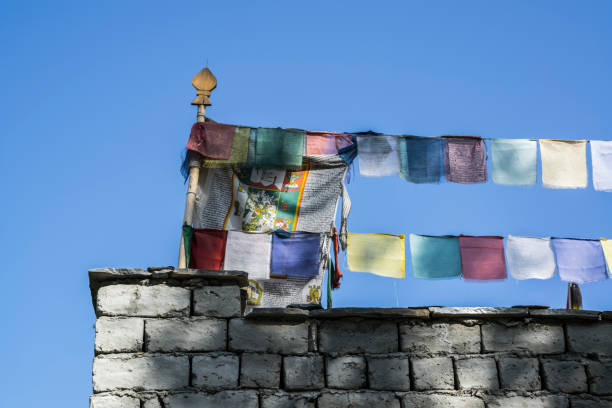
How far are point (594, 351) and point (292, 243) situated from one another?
2.88 m

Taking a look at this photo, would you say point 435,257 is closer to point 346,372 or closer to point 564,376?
point 564,376

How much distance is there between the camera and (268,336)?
624 centimetres

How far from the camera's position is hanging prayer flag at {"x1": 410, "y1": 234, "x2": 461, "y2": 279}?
793 cm

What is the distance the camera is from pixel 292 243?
7.85m

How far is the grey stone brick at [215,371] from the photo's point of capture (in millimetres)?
6027

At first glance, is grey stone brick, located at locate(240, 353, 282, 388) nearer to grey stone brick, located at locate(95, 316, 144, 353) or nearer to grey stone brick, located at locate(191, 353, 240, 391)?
grey stone brick, located at locate(191, 353, 240, 391)

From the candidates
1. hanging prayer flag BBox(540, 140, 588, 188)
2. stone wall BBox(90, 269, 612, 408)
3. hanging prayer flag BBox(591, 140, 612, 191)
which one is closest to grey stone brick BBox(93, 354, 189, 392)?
stone wall BBox(90, 269, 612, 408)

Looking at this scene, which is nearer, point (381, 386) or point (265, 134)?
point (381, 386)

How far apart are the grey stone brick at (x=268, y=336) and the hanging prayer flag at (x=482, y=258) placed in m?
2.26

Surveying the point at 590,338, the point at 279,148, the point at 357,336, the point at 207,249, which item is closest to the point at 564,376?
the point at 590,338

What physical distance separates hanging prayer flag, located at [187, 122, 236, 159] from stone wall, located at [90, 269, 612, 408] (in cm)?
206

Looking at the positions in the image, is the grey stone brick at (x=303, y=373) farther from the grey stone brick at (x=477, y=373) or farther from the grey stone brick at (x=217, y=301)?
the grey stone brick at (x=477, y=373)

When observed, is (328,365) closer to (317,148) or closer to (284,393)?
(284,393)

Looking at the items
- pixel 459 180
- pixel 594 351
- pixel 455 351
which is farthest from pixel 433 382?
pixel 459 180
